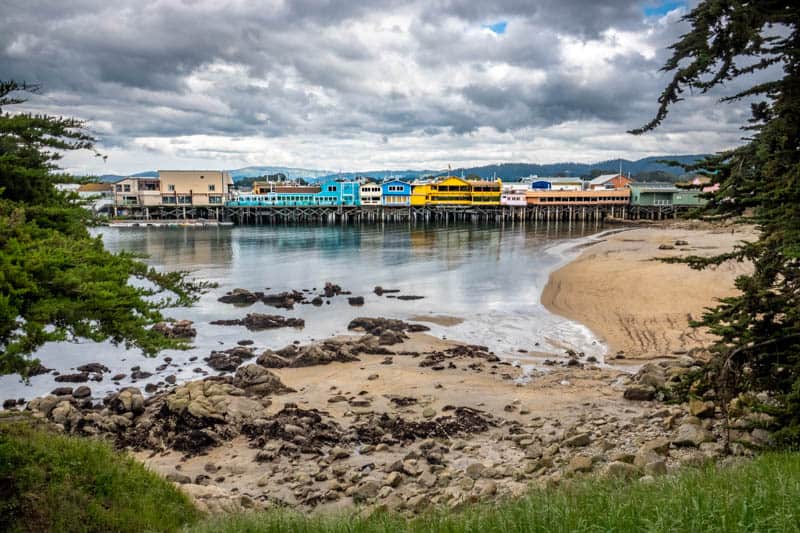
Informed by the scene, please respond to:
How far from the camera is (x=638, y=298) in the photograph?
95.2 feet

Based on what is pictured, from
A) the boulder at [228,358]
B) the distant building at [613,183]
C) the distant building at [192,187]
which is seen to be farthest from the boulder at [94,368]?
the distant building at [613,183]

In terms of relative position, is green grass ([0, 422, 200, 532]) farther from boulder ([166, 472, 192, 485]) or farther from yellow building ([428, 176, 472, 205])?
yellow building ([428, 176, 472, 205])

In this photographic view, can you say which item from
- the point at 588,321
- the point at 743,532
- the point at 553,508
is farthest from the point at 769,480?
the point at 588,321

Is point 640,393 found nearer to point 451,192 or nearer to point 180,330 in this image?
point 180,330

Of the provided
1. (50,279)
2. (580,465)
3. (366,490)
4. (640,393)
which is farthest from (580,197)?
(50,279)

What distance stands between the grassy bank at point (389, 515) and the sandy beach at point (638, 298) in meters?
11.2

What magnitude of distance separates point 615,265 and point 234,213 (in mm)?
80448

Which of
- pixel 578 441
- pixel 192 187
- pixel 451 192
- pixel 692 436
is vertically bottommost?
pixel 578 441

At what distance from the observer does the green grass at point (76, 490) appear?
6883mm

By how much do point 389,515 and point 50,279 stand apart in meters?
4.67

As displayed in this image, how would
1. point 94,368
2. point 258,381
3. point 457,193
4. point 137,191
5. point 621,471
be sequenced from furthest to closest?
point 457,193, point 137,191, point 94,368, point 258,381, point 621,471

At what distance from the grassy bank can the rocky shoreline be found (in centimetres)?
144

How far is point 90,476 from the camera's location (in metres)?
8.16

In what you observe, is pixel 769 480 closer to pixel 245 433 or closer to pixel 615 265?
pixel 245 433
